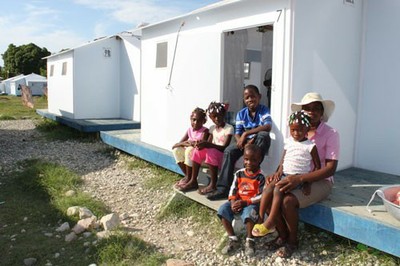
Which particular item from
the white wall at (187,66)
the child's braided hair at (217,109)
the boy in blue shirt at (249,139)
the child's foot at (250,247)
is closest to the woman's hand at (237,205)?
the child's foot at (250,247)

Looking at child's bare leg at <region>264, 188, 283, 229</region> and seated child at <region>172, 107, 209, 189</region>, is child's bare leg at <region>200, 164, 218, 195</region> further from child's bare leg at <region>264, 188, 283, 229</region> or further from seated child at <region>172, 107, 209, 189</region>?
child's bare leg at <region>264, 188, 283, 229</region>

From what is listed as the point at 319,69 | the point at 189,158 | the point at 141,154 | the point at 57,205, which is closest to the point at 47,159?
the point at 141,154

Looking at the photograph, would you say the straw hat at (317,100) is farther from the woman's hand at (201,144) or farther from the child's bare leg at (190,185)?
the child's bare leg at (190,185)

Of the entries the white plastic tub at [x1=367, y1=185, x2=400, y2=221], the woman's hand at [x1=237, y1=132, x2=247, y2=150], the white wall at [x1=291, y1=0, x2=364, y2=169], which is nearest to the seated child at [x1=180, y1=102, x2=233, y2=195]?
the woman's hand at [x1=237, y1=132, x2=247, y2=150]

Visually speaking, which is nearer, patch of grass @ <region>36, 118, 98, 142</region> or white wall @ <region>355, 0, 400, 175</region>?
white wall @ <region>355, 0, 400, 175</region>

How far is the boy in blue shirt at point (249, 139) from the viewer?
4.24 metres

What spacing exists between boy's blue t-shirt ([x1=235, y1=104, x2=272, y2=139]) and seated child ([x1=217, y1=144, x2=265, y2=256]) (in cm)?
64

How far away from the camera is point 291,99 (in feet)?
14.2

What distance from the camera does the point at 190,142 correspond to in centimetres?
473

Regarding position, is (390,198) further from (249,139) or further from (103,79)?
(103,79)

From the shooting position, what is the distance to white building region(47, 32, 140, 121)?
1124cm

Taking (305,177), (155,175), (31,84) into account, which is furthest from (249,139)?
(31,84)

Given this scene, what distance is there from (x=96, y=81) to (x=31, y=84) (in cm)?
2783

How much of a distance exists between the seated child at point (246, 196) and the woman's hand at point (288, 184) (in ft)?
1.03
